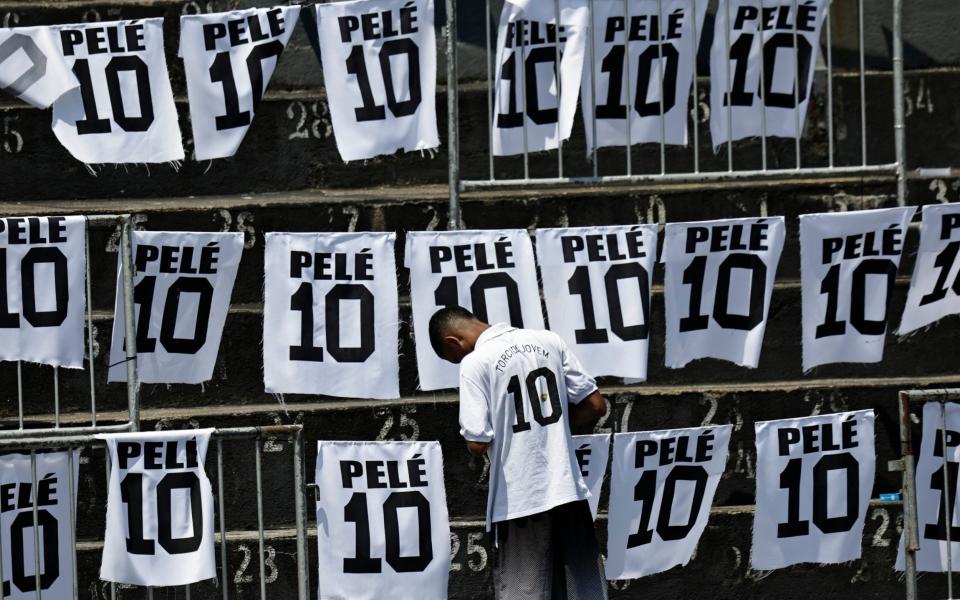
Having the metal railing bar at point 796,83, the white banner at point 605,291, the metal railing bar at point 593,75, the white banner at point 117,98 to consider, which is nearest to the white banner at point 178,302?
the white banner at point 117,98

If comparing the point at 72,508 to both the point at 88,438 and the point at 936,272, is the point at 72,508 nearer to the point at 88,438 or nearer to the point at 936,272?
the point at 88,438

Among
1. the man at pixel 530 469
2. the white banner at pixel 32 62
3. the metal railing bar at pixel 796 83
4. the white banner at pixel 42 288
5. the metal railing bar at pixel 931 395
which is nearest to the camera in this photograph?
the man at pixel 530 469

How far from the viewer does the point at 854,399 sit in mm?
7977

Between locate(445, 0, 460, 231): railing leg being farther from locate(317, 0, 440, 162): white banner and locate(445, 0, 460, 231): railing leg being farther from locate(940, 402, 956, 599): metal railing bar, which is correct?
locate(940, 402, 956, 599): metal railing bar

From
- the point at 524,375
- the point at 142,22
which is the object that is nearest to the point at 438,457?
the point at 524,375

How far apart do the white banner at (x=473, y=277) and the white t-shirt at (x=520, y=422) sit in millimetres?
651

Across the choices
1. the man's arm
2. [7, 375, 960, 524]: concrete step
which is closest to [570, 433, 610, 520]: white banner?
the man's arm

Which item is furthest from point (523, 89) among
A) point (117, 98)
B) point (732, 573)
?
point (732, 573)

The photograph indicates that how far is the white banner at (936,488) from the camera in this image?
Answer: 7.22m

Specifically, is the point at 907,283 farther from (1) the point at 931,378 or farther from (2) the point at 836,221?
(2) the point at 836,221

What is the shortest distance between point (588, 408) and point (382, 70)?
6.53ft

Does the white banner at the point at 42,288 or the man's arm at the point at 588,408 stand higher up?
the white banner at the point at 42,288

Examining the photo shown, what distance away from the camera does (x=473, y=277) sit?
7.36m

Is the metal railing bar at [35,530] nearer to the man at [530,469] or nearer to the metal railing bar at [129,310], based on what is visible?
the metal railing bar at [129,310]
